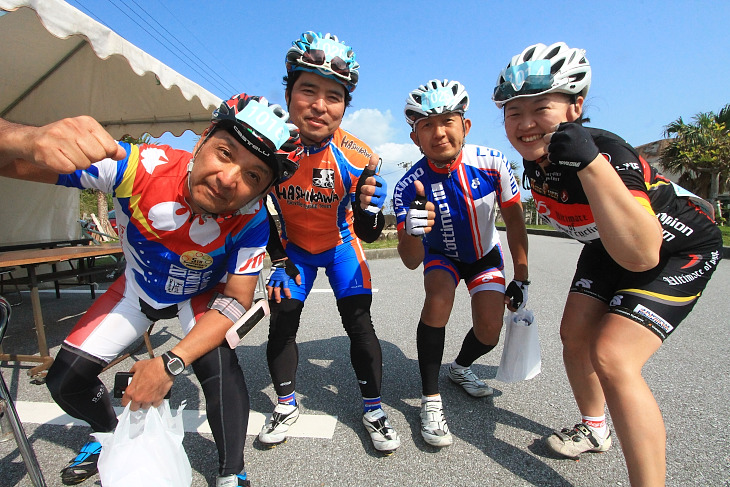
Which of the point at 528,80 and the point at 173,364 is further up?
the point at 528,80

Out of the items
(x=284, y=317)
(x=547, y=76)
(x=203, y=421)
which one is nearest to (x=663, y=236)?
(x=547, y=76)

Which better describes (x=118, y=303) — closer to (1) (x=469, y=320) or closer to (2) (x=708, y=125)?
(1) (x=469, y=320)

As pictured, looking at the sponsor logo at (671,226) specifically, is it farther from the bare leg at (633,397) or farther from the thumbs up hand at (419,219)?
the thumbs up hand at (419,219)

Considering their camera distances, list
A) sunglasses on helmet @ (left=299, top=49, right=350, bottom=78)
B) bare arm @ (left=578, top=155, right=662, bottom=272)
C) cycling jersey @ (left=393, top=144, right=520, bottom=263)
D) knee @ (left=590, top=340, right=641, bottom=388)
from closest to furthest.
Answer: bare arm @ (left=578, top=155, right=662, bottom=272), knee @ (left=590, top=340, right=641, bottom=388), sunglasses on helmet @ (left=299, top=49, right=350, bottom=78), cycling jersey @ (left=393, top=144, right=520, bottom=263)

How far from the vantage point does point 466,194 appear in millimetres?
2561

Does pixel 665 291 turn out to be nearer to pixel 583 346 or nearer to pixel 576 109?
pixel 583 346

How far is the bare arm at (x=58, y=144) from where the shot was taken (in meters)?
1.14

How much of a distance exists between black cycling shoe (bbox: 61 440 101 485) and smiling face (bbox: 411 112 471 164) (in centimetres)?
250

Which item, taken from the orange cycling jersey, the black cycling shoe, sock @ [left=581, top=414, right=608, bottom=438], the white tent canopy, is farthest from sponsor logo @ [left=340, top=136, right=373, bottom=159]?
the white tent canopy

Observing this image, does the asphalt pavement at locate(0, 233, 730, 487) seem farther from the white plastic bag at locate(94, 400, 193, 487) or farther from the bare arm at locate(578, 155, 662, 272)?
the bare arm at locate(578, 155, 662, 272)

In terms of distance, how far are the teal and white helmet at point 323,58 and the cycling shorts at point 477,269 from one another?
1287mm

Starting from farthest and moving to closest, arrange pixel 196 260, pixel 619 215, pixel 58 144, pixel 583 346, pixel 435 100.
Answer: pixel 435 100 < pixel 583 346 < pixel 196 260 < pixel 619 215 < pixel 58 144

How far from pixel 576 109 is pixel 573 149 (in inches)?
23.8

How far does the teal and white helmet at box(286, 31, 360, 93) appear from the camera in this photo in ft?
7.06
